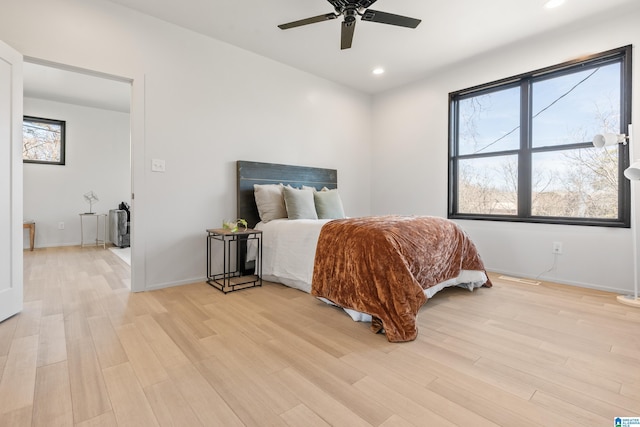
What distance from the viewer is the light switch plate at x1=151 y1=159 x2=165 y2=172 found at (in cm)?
290

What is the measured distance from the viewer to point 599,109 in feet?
9.95

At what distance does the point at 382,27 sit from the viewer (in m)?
3.06

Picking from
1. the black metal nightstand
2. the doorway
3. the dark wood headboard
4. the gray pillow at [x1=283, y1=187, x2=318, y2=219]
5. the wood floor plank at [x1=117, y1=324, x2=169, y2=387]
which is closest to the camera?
the wood floor plank at [x1=117, y1=324, x2=169, y2=387]

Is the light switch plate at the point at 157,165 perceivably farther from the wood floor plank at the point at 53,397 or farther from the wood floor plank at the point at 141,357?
the wood floor plank at the point at 53,397

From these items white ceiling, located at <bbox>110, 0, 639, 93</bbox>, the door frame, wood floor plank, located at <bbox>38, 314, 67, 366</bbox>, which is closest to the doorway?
the door frame

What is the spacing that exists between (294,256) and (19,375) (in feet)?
6.36

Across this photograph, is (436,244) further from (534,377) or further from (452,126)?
(452,126)

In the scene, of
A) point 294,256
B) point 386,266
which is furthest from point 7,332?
point 386,266

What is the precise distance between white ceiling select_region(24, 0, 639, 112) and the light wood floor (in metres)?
2.27

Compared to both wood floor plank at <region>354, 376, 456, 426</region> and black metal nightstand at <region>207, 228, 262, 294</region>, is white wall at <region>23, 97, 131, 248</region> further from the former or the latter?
wood floor plank at <region>354, 376, 456, 426</region>

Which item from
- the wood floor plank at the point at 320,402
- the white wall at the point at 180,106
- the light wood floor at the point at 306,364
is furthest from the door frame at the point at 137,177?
→ the wood floor plank at the point at 320,402

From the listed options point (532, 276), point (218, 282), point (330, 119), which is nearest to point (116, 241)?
point (218, 282)

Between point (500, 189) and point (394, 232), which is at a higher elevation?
point (500, 189)

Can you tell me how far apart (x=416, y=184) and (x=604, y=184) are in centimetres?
203
